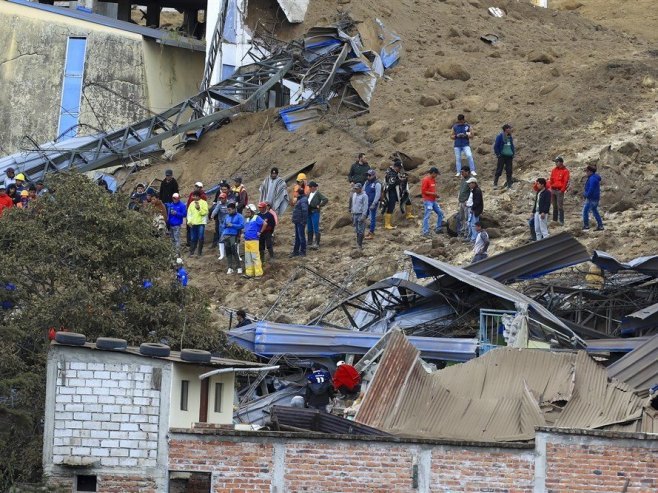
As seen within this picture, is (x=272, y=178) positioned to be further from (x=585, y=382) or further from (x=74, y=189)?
(x=585, y=382)

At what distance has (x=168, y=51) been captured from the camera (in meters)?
44.9

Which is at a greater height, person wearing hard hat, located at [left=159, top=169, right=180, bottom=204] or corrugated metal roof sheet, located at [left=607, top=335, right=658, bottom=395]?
person wearing hard hat, located at [left=159, top=169, right=180, bottom=204]

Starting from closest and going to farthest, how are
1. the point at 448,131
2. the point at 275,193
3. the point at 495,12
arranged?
1. the point at 275,193
2. the point at 448,131
3. the point at 495,12

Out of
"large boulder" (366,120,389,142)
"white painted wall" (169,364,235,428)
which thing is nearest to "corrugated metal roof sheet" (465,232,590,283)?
"white painted wall" (169,364,235,428)

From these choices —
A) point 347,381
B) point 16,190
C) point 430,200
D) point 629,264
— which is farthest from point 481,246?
point 16,190

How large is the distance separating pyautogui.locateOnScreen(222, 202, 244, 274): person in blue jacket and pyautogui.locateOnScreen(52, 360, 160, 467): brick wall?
11.5 meters

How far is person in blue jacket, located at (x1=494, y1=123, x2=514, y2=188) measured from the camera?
34.8 m

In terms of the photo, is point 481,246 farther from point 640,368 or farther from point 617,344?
point 640,368

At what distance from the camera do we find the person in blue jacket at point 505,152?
34.8 metres

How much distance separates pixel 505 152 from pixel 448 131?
14.8 feet

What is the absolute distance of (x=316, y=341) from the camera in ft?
92.5

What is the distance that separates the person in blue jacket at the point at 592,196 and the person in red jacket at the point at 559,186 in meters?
0.42

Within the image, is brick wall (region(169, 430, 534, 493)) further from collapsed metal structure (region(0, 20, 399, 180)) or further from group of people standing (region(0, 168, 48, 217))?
collapsed metal structure (region(0, 20, 399, 180))

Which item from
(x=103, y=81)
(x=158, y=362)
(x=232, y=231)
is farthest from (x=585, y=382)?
(x=103, y=81)
